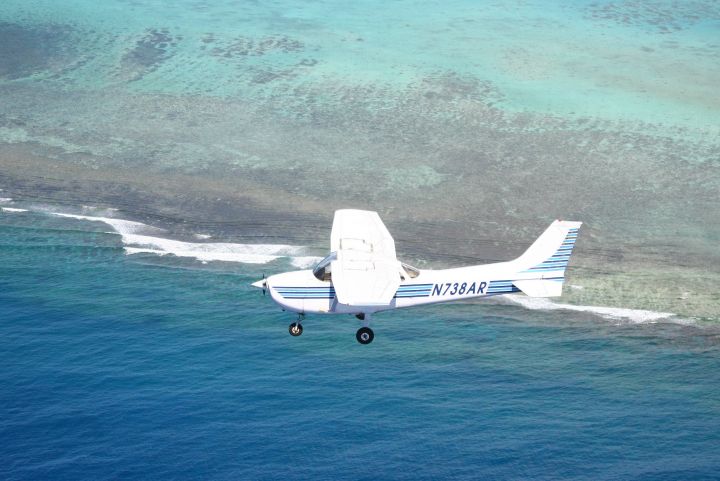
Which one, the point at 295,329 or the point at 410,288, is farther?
the point at 295,329

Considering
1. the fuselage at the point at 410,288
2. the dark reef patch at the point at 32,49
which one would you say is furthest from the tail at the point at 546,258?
the dark reef patch at the point at 32,49

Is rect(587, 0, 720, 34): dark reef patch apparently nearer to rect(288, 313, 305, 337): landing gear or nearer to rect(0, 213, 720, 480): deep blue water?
rect(0, 213, 720, 480): deep blue water

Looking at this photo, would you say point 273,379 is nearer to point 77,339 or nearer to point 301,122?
point 77,339

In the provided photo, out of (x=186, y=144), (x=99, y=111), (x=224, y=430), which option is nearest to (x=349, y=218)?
(x=224, y=430)

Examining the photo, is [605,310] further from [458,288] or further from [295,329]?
[295,329]

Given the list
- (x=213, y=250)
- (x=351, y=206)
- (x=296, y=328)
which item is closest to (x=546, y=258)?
(x=296, y=328)
